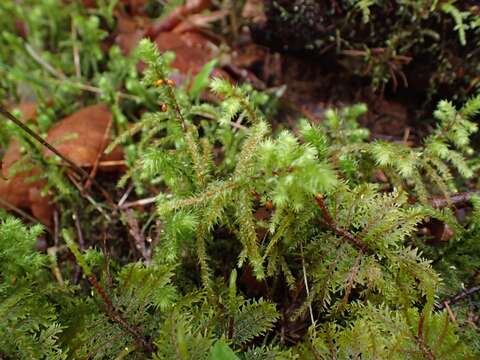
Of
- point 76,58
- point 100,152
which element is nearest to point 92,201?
point 100,152

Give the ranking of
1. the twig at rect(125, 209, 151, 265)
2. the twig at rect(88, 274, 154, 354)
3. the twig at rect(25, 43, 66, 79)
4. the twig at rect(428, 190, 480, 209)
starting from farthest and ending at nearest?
the twig at rect(25, 43, 66, 79) < the twig at rect(125, 209, 151, 265) < the twig at rect(428, 190, 480, 209) < the twig at rect(88, 274, 154, 354)

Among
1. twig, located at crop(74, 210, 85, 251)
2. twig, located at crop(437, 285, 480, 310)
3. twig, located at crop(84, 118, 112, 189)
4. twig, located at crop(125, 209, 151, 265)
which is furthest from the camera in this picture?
twig, located at crop(84, 118, 112, 189)

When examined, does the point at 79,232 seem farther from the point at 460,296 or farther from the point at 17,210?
the point at 460,296

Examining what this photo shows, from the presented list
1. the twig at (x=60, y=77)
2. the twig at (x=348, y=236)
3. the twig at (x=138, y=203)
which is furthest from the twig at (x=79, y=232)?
the twig at (x=348, y=236)

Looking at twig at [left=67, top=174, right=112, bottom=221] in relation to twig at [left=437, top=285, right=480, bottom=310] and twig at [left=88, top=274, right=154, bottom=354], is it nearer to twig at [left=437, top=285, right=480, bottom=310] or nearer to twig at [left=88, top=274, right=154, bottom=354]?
twig at [left=88, top=274, right=154, bottom=354]

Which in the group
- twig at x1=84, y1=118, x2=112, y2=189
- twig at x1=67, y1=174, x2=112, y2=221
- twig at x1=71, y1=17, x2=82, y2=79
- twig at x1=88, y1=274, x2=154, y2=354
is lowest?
twig at x1=67, y1=174, x2=112, y2=221

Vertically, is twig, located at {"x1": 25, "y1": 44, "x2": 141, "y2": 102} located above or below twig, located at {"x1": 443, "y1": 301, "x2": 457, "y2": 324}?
below

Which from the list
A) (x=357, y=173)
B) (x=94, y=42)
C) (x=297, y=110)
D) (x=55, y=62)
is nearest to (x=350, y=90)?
(x=297, y=110)

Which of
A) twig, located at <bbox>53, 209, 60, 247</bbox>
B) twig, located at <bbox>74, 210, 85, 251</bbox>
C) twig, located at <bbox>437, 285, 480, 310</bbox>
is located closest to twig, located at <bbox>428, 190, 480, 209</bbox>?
twig, located at <bbox>437, 285, 480, 310</bbox>

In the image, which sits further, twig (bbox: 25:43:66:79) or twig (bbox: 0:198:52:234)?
twig (bbox: 25:43:66:79)

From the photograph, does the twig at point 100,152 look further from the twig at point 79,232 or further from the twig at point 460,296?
the twig at point 460,296

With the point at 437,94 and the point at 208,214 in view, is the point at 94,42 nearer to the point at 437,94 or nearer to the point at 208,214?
the point at 208,214
